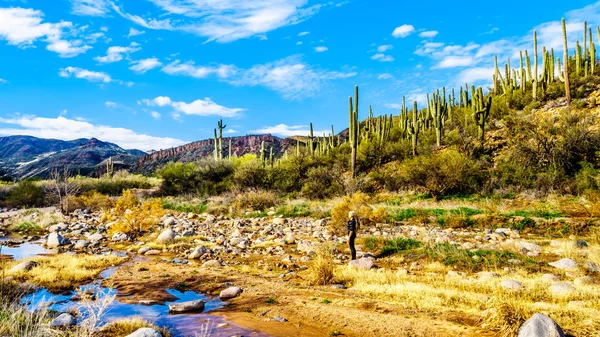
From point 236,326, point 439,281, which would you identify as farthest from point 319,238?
point 236,326

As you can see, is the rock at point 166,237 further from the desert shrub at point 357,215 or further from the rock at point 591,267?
the rock at point 591,267

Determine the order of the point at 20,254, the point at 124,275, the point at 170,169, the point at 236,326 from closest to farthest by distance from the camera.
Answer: the point at 236,326, the point at 124,275, the point at 20,254, the point at 170,169

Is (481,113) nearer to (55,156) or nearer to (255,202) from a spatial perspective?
(255,202)

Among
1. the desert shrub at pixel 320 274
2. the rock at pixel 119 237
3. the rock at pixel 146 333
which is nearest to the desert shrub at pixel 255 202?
the rock at pixel 119 237

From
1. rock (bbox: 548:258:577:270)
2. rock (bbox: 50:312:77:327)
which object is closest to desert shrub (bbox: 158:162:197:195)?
rock (bbox: 50:312:77:327)

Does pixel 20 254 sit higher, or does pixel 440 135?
pixel 440 135

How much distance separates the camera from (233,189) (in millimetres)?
25562

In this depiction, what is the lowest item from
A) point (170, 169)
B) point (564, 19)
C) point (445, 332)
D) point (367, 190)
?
point (445, 332)

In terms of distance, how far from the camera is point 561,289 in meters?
6.32

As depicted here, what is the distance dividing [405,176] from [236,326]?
1714 centimetres

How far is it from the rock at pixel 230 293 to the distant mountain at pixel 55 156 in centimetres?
7825

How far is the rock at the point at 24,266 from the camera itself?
8606mm

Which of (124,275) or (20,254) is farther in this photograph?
(20,254)

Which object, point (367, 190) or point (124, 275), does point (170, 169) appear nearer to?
point (367, 190)
